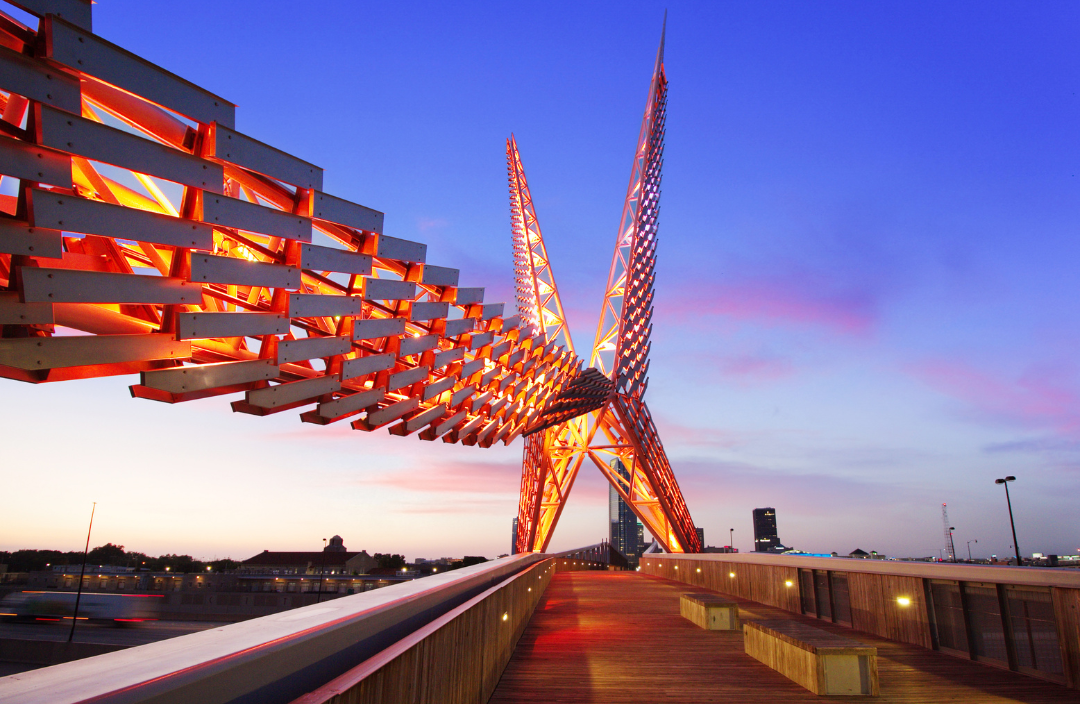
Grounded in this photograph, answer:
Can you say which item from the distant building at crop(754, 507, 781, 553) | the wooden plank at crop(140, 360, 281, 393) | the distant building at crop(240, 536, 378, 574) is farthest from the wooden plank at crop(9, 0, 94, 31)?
the distant building at crop(754, 507, 781, 553)

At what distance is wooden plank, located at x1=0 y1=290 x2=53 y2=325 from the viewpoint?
4.12m

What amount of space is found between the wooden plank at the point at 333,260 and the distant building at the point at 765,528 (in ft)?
508

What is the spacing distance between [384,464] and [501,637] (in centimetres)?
11117

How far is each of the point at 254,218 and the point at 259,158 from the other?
0.56 m

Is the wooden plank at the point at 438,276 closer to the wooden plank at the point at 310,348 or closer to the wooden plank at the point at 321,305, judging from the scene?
the wooden plank at the point at 321,305

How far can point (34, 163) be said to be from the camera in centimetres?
398

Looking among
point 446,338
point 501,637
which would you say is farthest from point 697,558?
point 501,637

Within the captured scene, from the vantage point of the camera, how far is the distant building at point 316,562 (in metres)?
17.2

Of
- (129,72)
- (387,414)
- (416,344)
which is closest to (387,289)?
(416,344)

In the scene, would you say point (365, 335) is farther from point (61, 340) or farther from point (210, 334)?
point (61, 340)

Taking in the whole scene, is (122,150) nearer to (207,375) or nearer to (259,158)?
(259,158)

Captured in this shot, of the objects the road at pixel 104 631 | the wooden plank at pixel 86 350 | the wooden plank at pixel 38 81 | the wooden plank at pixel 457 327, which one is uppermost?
the wooden plank at pixel 457 327

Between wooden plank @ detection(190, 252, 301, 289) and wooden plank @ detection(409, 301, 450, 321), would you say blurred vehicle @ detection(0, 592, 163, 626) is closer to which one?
wooden plank @ detection(409, 301, 450, 321)

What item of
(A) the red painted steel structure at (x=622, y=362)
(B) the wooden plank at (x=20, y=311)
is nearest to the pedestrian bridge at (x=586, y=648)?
(B) the wooden plank at (x=20, y=311)
